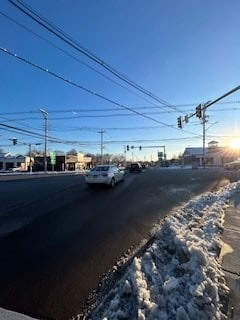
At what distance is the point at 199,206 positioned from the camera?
13.2 metres

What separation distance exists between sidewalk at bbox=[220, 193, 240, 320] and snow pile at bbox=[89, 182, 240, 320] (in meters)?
0.12

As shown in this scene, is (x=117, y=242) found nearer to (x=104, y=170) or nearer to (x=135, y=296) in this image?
(x=135, y=296)

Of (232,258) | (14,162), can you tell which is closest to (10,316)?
(232,258)

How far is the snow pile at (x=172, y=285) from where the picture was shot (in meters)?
4.33

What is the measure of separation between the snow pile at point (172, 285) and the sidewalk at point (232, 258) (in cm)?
12

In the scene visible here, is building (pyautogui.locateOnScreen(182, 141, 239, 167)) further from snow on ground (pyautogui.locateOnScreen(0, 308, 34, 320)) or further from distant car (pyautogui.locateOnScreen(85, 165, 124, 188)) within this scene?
snow on ground (pyautogui.locateOnScreen(0, 308, 34, 320))

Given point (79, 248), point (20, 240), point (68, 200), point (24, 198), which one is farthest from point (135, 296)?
point (24, 198)

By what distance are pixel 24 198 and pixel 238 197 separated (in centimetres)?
968

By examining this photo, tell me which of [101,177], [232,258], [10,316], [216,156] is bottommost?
[10,316]

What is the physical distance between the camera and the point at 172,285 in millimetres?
4996

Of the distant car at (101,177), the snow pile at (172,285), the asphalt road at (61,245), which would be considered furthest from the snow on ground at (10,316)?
the distant car at (101,177)

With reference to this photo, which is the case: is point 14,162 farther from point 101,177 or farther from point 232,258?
point 232,258

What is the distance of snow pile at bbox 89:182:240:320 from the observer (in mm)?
4332

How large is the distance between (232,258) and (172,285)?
223 cm
